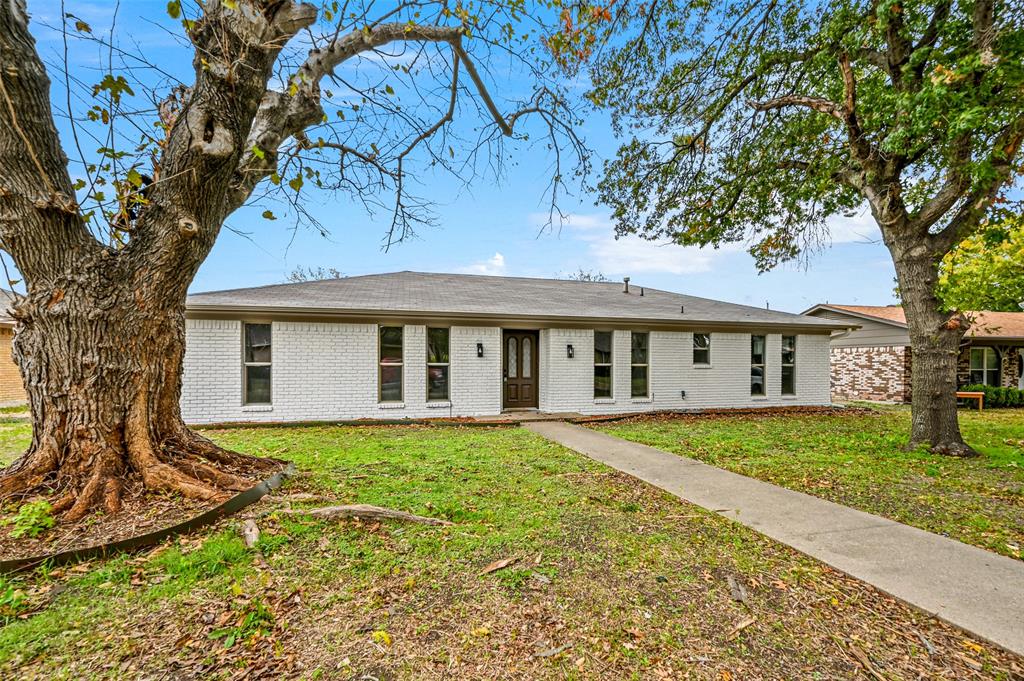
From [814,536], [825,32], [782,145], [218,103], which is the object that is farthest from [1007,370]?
[218,103]

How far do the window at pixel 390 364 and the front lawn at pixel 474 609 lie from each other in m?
6.34

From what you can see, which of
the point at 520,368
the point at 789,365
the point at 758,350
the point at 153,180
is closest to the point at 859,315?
the point at 789,365

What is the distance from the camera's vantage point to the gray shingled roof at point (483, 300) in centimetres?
978

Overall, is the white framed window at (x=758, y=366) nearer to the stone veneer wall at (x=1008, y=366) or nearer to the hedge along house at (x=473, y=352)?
the hedge along house at (x=473, y=352)

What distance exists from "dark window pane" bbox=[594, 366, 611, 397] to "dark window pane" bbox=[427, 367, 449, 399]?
3920 mm

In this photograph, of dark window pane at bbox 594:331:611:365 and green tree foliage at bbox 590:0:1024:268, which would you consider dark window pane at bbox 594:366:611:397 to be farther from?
green tree foliage at bbox 590:0:1024:268

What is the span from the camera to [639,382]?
12.1 metres

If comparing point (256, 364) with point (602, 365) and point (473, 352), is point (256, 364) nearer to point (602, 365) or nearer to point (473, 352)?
point (473, 352)

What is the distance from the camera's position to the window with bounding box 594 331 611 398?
463 inches

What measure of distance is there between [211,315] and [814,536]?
1053 cm

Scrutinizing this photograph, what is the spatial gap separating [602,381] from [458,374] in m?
3.83

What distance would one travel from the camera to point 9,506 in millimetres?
3584

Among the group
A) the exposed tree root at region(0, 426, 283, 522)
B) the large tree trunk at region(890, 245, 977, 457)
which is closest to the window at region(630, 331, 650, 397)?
the large tree trunk at region(890, 245, 977, 457)

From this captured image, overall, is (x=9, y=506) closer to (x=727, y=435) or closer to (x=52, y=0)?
(x=52, y=0)
